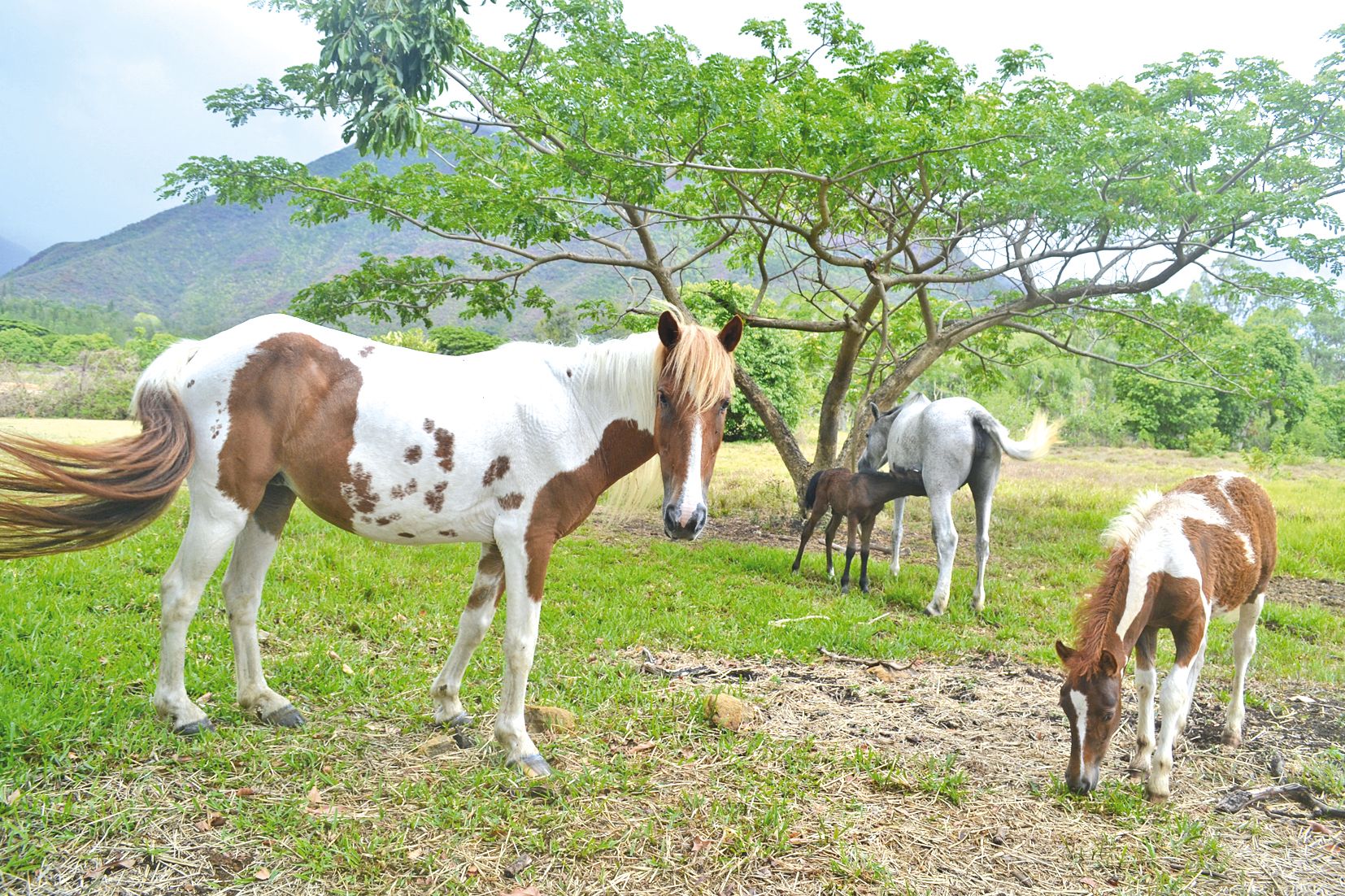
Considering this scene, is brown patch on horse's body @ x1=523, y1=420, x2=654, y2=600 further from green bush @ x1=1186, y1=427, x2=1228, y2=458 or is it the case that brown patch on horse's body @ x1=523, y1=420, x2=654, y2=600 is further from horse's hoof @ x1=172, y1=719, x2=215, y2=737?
green bush @ x1=1186, y1=427, x2=1228, y2=458

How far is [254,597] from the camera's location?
11.2 ft

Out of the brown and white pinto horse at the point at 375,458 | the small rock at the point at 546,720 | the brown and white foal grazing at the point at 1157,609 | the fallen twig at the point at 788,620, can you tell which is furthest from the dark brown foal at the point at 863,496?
the brown and white pinto horse at the point at 375,458

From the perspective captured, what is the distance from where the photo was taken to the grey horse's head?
825 cm

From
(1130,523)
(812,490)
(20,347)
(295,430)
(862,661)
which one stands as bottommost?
(862,661)

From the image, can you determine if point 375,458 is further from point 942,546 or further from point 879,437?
point 879,437

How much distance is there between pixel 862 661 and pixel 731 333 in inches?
112

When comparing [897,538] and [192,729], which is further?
[897,538]

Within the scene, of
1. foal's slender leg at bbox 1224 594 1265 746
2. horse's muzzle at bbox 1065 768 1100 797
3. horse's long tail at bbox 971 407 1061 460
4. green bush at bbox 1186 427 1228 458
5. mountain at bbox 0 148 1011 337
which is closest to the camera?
horse's muzzle at bbox 1065 768 1100 797

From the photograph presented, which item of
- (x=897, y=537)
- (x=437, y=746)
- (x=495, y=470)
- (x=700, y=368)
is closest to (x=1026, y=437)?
(x=897, y=537)

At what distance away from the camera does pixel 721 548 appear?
8.54 meters

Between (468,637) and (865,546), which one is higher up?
(468,637)

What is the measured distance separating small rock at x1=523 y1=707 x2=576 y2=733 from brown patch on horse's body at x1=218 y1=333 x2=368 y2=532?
1.29m

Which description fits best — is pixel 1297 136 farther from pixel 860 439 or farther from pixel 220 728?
pixel 220 728

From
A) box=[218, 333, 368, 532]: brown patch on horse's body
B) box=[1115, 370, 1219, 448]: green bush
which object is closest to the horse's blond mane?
box=[218, 333, 368, 532]: brown patch on horse's body
